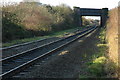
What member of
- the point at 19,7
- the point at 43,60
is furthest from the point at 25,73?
the point at 19,7

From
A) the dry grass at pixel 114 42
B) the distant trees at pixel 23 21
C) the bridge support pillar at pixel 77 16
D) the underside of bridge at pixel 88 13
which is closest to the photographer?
the dry grass at pixel 114 42

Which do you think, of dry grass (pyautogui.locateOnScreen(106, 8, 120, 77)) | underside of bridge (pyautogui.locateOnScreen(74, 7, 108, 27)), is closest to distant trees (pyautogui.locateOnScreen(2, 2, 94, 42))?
dry grass (pyautogui.locateOnScreen(106, 8, 120, 77))

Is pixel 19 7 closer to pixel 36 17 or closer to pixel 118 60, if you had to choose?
pixel 36 17

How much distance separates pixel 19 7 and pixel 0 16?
10414 millimetres

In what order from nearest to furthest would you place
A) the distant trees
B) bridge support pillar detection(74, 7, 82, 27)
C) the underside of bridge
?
the distant trees, bridge support pillar detection(74, 7, 82, 27), the underside of bridge

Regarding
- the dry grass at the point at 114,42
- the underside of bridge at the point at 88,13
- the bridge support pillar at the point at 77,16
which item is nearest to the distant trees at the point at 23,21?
the dry grass at the point at 114,42

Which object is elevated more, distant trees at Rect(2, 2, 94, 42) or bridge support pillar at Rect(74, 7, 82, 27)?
bridge support pillar at Rect(74, 7, 82, 27)

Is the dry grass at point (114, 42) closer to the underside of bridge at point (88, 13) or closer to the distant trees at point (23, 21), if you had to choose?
the distant trees at point (23, 21)

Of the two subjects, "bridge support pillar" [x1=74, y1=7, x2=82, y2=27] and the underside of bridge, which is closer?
"bridge support pillar" [x1=74, y1=7, x2=82, y2=27]

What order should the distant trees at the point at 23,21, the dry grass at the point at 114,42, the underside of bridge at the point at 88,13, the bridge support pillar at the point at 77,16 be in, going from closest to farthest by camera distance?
the dry grass at the point at 114,42 → the distant trees at the point at 23,21 → the bridge support pillar at the point at 77,16 → the underside of bridge at the point at 88,13

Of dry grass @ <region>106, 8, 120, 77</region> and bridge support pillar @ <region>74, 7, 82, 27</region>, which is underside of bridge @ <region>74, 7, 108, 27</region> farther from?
dry grass @ <region>106, 8, 120, 77</region>

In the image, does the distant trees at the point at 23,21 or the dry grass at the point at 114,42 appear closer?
the dry grass at the point at 114,42

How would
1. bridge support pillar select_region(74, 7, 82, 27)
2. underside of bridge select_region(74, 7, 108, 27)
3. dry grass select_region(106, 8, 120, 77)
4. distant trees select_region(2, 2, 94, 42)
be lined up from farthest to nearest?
underside of bridge select_region(74, 7, 108, 27) → bridge support pillar select_region(74, 7, 82, 27) → distant trees select_region(2, 2, 94, 42) → dry grass select_region(106, 8, 120, 77)

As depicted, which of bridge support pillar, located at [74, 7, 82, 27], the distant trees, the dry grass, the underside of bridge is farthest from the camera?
the underside of bridge
